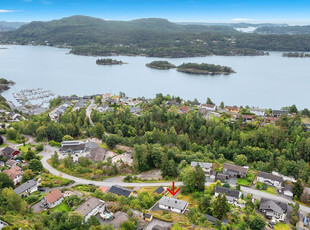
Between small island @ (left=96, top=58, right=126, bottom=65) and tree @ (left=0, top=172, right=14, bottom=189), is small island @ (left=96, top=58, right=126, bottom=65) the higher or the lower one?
the higher one

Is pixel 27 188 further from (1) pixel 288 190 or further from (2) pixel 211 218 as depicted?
(1) pixel 288 190

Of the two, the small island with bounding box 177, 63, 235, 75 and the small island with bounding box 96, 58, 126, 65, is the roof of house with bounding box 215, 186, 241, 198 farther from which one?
the small island with bounding box 96, 58, 126, 65

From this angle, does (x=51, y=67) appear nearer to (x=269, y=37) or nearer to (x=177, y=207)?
(x=177, y=207)

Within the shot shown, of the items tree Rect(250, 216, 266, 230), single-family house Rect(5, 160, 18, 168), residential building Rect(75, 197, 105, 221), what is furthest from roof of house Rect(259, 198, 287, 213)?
single-family house Rect(5, 160, 18, 168)

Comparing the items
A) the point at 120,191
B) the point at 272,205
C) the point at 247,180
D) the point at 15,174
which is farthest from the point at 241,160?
the point at 15,174

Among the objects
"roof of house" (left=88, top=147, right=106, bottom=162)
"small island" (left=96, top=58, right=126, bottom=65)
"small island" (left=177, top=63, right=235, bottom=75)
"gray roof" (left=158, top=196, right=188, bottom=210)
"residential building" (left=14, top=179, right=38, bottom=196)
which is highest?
"small island" (left=96, top=58, right=126, bottom=65)

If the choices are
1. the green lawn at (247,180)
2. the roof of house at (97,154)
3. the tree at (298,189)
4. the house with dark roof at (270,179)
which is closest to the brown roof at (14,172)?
the roof of house at (97,154)
